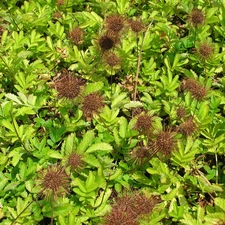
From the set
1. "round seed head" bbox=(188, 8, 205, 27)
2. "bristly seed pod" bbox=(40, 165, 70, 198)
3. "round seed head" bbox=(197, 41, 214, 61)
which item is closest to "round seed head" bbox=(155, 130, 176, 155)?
"bristly seed pod" bbox=(40, 165, 70, 198)

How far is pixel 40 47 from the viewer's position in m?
3.79

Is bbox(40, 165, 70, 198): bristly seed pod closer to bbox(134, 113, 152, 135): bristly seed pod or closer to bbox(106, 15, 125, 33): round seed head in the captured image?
bbox(134, 113, 152, 135): bristly seed pod

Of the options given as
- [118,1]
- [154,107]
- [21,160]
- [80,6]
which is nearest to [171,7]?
[118,1]

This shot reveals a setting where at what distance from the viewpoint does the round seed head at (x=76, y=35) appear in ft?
12.3

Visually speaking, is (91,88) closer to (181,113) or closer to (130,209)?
(181,113)

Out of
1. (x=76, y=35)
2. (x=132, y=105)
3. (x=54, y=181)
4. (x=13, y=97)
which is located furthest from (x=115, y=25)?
(x=54, y=181)

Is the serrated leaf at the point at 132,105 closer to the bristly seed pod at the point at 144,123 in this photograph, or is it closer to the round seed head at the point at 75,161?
the bristly seed pod at the point at 144,123

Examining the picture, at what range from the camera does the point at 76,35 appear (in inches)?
148

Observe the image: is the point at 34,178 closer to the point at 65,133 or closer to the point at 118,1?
the point at 65,133

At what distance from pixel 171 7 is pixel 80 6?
3.04 feet

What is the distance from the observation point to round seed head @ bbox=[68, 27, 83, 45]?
3.76m

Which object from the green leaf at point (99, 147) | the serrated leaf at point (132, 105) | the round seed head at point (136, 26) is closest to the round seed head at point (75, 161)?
the green leaf at point (99, 147)

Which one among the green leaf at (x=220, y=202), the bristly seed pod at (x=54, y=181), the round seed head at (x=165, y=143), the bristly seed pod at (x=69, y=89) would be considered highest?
the bristly seed pod at (x=69, y=89)

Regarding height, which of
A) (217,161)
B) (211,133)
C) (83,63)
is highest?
(83,63)
